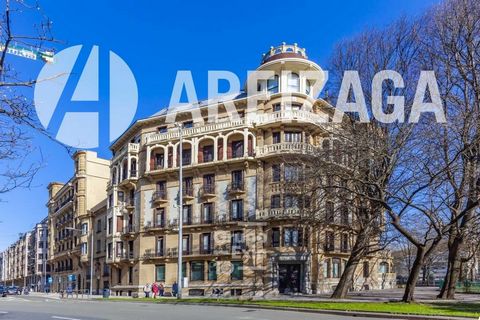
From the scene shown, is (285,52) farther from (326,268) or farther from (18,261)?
(18,261)

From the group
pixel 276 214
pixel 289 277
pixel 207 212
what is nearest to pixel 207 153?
pixel 207 212

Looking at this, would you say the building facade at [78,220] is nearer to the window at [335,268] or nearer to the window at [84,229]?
the window at [84,229]

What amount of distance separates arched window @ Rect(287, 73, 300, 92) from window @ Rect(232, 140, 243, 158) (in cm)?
677

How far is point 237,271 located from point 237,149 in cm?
1125

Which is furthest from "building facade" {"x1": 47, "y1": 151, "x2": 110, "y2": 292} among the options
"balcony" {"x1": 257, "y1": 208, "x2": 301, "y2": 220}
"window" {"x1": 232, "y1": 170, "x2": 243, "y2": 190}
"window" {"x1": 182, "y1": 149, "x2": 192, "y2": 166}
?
"balcony" {"x1": 257, "y1": 208, "x2": 301, "y2": 220}

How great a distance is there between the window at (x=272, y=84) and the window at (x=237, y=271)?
52.9 ft

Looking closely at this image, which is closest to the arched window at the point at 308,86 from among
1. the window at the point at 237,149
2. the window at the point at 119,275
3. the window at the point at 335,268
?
the window at the point at 237,149

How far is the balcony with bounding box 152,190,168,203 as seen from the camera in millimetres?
50291

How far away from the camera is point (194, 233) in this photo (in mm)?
48344

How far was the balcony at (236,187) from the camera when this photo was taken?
46281 mm

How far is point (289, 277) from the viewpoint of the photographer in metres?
43.8

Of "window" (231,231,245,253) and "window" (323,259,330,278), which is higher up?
A: "window" (231,231,245,253)

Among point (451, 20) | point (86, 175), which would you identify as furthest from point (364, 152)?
point (86, 175)

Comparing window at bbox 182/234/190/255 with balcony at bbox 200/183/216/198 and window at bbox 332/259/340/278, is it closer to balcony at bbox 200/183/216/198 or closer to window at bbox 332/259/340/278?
balcony at bbox 200/183/216/198
